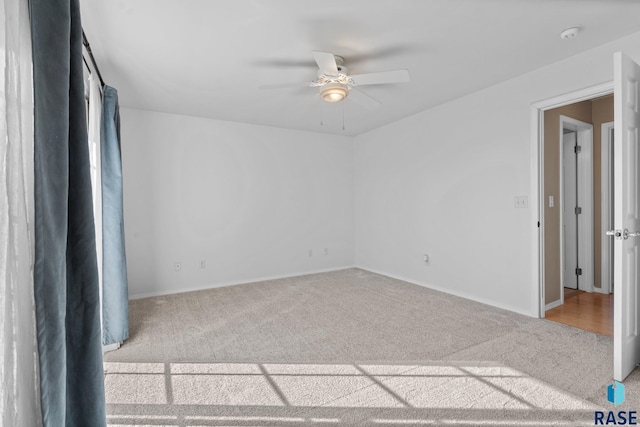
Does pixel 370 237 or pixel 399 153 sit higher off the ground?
pixel 399 153

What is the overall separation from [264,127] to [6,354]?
450 cm

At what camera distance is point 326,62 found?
2.44 metres

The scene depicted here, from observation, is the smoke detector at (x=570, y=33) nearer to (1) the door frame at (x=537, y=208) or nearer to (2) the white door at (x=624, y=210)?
(2) the white door at (x=624, y=210)

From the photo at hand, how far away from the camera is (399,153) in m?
4.85

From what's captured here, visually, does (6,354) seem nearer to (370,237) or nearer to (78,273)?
(78,273)

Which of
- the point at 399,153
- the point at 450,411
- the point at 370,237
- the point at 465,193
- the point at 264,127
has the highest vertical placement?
the point at 264,127

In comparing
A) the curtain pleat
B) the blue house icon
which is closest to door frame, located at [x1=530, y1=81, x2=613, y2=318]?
the blue house icon

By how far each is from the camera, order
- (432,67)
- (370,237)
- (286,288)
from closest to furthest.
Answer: (432,67)
(286,288)
(370,237)

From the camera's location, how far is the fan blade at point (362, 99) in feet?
11.6

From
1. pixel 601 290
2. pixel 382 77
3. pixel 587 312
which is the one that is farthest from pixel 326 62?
pixel 601 290

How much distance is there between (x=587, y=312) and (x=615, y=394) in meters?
1.79

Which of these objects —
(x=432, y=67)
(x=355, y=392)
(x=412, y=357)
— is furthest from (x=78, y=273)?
(x=432, y=67)

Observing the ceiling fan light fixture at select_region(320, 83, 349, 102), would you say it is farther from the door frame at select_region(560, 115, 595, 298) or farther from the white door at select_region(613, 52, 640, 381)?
the door frame at select_region(560, 115, 595, 298)

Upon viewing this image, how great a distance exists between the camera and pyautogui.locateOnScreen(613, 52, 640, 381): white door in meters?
2.04
